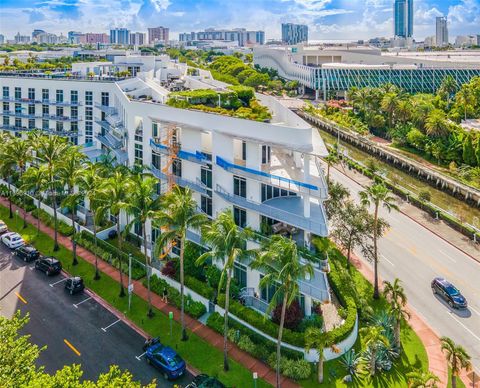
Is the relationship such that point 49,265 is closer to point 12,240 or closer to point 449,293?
point 12,240

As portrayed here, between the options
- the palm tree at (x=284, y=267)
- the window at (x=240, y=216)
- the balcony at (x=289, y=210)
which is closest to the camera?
the palm tree at (x=284, y=267)

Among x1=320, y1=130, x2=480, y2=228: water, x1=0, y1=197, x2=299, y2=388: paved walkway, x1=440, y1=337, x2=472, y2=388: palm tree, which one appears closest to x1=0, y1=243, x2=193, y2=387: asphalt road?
x1=0, y1=197, x2=299, y2=388: paved walkway

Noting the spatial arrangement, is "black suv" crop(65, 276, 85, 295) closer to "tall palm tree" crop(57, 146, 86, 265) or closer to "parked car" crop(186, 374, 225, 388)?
"tall palm tree" crop(57, 146, 86, 265)

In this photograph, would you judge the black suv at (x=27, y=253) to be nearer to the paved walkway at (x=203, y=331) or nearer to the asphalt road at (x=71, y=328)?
the asphalt road at (x=71, y=328)

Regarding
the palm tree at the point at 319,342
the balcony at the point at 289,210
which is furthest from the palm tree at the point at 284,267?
the balcony at the point at 289,210

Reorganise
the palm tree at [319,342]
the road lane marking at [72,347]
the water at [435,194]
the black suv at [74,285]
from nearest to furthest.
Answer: the palm tree at [319,342] < the road lane marking at [72,347] < the black suv at [74,285] < the water at [435,194]

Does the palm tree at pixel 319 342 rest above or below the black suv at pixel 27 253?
below
